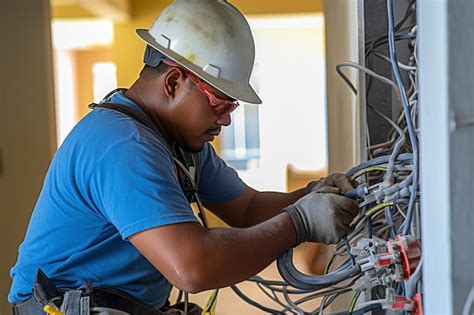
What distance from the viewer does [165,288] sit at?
1.53 meters

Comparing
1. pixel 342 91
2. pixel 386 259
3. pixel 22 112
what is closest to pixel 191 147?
pixel 386 259

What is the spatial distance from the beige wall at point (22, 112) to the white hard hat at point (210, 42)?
5.48 feet

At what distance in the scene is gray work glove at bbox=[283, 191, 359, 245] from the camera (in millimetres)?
A: 1251

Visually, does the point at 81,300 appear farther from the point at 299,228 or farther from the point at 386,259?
the point at 386,259

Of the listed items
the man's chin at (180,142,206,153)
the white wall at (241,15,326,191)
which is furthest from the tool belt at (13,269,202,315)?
the white wall at (241,15,326,191)

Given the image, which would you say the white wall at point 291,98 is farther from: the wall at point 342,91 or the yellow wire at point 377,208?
the yellow wire at point 377,208

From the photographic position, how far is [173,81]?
1.41 metres

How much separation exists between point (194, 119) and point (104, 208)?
0.29 meters

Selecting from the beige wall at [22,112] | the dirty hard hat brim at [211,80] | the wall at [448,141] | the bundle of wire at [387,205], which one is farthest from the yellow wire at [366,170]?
the beige wall at [22,112]

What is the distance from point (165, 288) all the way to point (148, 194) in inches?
17.1

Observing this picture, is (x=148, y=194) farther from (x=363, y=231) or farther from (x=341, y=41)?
(x=341, y=41)

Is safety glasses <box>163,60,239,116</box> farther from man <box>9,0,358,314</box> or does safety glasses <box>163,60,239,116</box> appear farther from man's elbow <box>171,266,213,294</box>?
man's elbow <box>171,266,213,294</box>

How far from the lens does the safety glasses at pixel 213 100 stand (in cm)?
139

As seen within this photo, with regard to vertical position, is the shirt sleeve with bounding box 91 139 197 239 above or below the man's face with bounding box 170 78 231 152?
below
